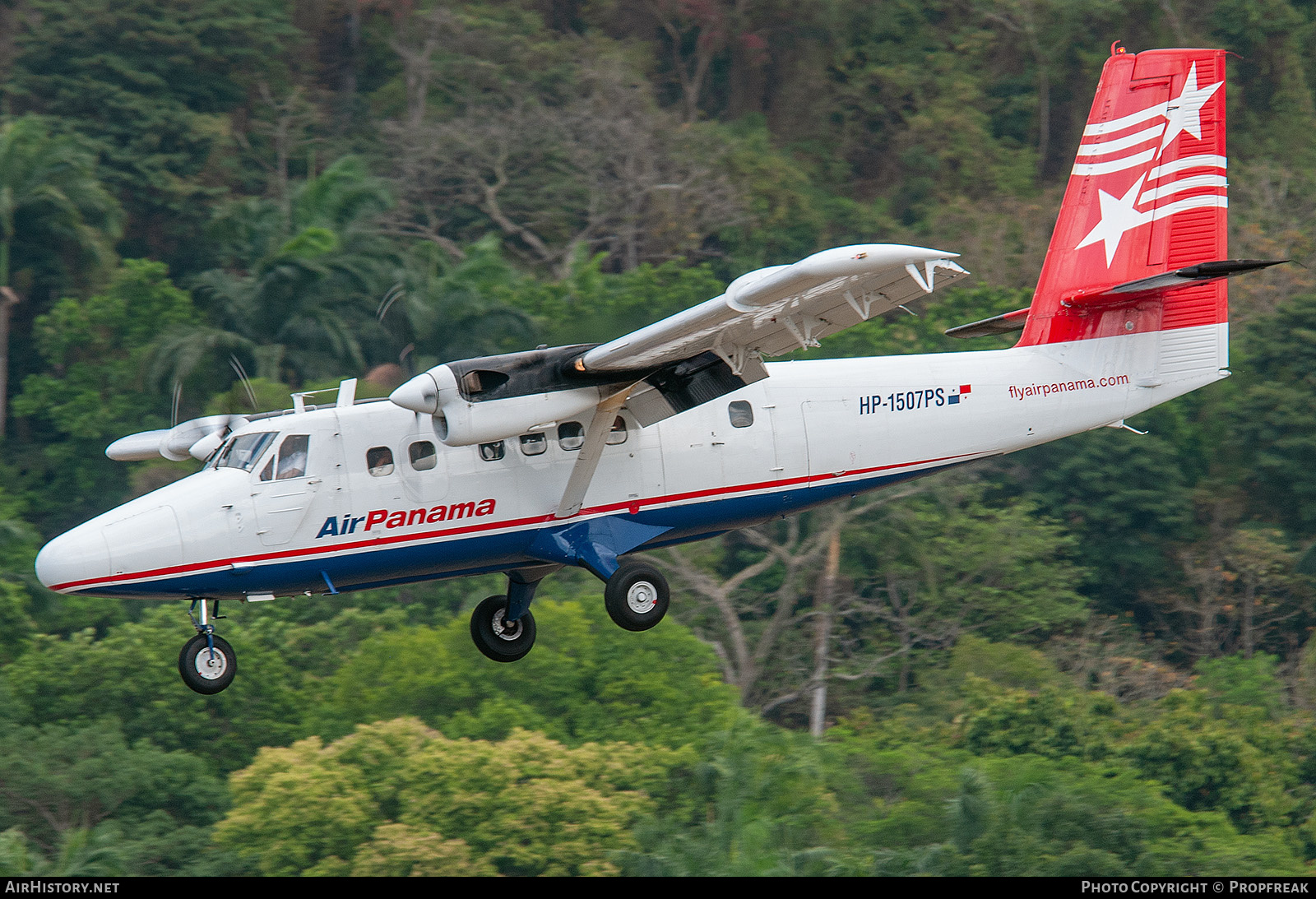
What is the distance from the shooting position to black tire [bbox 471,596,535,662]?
17859 mm

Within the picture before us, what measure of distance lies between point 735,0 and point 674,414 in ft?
144

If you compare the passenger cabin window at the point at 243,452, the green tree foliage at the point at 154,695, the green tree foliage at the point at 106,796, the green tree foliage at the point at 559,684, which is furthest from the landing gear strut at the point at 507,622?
the green tree foliage at the point at 154,695

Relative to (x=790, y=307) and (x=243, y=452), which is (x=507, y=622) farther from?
(x=790, y=307)

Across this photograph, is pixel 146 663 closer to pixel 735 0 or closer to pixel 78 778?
pixel 78 778

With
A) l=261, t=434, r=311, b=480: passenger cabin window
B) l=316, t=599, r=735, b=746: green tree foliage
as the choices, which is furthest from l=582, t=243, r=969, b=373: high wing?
l=316, t=599, r=735, b=746: green tree foliage

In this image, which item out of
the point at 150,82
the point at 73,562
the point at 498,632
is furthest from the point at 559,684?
the point at 150,82

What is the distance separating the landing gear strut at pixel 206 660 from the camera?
1581 centimetres

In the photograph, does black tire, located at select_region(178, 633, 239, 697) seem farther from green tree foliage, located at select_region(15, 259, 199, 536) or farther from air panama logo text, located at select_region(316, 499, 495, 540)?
green tree foliage, located at select_region(15, 259, 199, 536)

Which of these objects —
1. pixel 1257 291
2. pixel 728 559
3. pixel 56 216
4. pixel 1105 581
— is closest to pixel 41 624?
pixel 56 216

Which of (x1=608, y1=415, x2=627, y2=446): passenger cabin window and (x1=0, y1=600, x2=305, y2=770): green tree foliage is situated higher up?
(x1=608, y1=415, x2=627, y2=446): passenger cabin window

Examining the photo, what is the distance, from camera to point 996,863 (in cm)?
3053

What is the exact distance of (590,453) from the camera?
641 inches

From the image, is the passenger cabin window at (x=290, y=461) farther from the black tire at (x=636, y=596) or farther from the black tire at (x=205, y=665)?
the black tire at (x=636, y=596)

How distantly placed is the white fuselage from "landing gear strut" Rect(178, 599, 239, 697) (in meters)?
0.43
